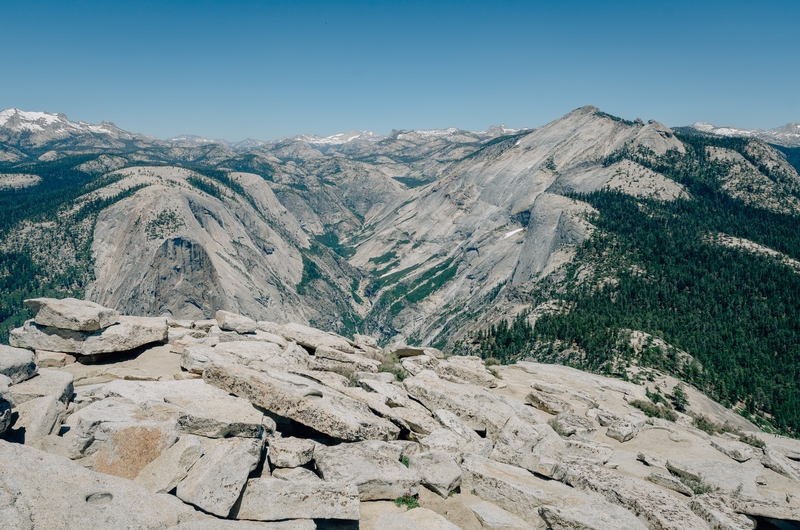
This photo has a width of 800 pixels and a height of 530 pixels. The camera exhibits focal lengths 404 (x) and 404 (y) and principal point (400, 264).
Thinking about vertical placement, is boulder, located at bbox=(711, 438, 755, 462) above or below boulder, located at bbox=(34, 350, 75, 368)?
below

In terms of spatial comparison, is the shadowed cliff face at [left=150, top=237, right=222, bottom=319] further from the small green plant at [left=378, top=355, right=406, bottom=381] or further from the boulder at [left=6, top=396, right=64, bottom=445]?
the boulder at [left=6, top=396, right=64, bottom=445]

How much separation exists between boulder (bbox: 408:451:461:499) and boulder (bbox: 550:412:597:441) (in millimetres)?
11364

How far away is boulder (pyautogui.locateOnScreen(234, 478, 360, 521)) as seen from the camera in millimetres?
9844

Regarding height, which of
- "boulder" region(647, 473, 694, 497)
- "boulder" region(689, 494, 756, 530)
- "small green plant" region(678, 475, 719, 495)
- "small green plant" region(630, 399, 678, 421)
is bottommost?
"small green plant" region(630, 399, 678, 421)

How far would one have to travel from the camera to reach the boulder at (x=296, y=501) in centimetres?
984

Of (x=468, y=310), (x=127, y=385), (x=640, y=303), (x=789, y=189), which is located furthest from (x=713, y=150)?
(x=127, y=385)

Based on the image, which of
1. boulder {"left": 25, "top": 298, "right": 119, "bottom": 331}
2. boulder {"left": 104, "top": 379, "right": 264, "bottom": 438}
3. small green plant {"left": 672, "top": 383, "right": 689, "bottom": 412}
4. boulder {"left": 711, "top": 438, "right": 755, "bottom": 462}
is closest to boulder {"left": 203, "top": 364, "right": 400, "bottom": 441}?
boulder {"left": 104, "top": 379, "right": 264, "bottom": 438}

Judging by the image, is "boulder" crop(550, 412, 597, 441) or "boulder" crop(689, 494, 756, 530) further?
"boulder" crop(550, 412, 597, 441)

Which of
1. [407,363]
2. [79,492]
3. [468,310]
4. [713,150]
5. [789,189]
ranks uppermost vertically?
[713,150]

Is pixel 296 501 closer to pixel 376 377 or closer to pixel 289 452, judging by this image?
pixel 289 452

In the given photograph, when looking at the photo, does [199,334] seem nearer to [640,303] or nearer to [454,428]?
[454,428]

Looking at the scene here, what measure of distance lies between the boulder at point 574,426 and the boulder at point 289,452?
50.6 ft

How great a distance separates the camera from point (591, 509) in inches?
465

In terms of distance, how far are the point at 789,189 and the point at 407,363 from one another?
224409 mm
